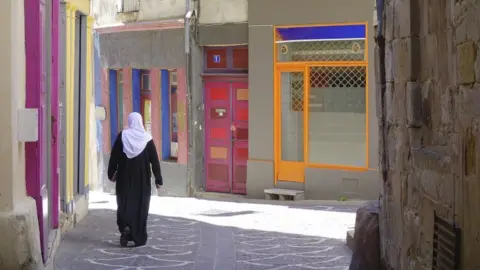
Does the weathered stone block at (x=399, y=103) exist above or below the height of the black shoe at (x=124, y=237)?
above

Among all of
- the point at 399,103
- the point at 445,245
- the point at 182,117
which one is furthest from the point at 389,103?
the point at 182,117

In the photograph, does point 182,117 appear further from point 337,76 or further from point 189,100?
point 337,76

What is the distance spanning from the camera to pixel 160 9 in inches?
715

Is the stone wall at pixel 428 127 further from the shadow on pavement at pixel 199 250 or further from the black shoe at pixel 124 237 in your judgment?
the black shoe at pixel 124 237

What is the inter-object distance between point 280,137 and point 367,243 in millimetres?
→ 8833

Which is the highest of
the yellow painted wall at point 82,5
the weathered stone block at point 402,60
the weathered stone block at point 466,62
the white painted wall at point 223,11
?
the white painted wall at point 223,11

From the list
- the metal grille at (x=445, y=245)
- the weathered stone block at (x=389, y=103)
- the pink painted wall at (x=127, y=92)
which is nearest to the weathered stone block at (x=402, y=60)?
the weathered stone block at (x=389, y=103)

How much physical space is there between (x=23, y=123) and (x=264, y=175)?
388 inches

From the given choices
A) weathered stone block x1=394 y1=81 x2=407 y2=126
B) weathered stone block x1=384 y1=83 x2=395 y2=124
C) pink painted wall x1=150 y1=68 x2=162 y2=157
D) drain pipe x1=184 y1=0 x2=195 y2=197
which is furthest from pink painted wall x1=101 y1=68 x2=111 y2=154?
weathered stone block x1=394 y1=81 x2=407 y2=126

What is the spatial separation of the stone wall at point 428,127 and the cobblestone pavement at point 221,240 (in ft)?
7.28

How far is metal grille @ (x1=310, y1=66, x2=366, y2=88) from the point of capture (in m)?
15.3

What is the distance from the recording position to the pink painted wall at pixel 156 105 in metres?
18.2

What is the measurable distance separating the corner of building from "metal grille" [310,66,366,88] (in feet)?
31.3

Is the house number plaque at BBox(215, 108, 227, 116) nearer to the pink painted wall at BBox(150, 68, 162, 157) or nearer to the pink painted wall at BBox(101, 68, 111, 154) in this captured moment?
Answer: the pink painted wall at BBox(150, 68, 162, 157)
